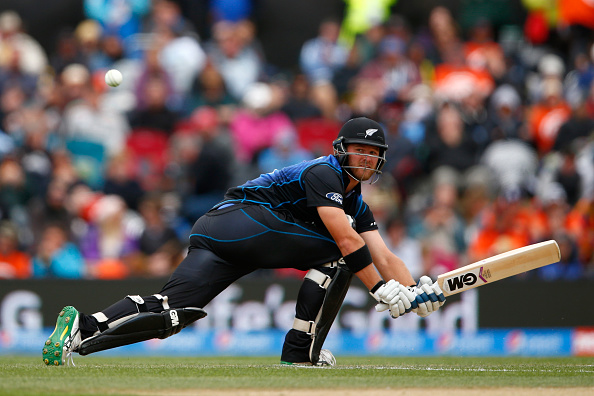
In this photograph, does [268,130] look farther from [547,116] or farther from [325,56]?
[547,116]

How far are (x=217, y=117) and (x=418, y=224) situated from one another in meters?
3.46

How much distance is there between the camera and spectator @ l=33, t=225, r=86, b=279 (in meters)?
11.2

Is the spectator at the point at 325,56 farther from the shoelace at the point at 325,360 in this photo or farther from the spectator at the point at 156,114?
the shoelace at the point at 325,360

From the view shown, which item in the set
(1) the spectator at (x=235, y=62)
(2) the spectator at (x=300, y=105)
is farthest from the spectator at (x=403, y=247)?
(1) the spectator at (x=235, y=62)

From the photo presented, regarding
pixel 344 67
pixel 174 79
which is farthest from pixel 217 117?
pixel 344 67

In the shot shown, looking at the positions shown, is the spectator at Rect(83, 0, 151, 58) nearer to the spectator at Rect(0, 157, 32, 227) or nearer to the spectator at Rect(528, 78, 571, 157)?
the spectator at Rect(0, 157, 32, 227)

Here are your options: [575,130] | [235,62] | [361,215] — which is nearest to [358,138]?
[361,215]

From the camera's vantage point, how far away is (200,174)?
12.2m

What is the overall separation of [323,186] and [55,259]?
231 inches

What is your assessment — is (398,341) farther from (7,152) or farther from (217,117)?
(7,152)

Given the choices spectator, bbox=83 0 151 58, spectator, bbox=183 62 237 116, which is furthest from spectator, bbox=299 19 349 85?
spectator, bbox=83 0 151 58

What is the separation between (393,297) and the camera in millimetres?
6352

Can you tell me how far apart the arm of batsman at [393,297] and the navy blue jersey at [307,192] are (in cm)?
66

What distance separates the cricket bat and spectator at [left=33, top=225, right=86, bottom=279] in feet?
19.8
